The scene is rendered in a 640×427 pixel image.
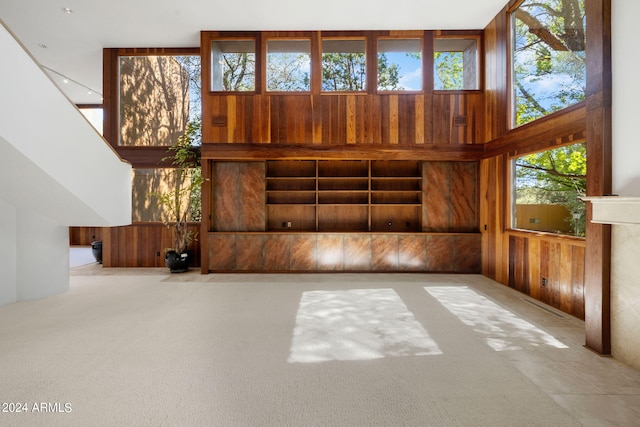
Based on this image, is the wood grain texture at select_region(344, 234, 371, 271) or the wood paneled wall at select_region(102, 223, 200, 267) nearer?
the wood grain texture at select_region(344, 234, 371, 271)

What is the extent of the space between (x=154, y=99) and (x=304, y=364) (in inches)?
247

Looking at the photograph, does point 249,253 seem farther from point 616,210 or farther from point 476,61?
point 476,61

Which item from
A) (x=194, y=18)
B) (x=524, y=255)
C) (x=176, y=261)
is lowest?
(x=176, y=261)

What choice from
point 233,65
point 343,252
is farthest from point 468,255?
point 233,65

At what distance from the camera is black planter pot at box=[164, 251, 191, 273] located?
19.4 feet

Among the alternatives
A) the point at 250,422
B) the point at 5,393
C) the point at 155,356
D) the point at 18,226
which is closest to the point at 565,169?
the point at 250,422

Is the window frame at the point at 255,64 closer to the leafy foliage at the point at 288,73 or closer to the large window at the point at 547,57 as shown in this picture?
the leafy foliage at the point at 288,73

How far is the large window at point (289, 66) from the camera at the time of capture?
5.81 metres

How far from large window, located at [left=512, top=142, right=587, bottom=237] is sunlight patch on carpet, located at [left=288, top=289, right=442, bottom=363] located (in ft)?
7.06

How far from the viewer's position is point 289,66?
5836mm

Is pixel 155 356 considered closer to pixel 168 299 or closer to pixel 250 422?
pixel 250 422

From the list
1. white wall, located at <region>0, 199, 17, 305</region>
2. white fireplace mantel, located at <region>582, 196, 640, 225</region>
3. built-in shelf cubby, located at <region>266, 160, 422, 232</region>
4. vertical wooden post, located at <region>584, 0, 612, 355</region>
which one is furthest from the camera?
built-in shelf cubby, located at <region>266, 160, 422, 232</region>

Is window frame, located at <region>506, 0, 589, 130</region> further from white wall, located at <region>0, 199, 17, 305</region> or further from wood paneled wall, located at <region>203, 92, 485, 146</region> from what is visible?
white wall, located at <region>0, 199, 17, 305</region>

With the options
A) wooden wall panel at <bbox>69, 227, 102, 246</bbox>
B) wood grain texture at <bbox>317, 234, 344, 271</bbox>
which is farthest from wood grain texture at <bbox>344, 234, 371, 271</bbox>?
wooden wall panel at <bbox>69, 227, 102, 246</bbox>
